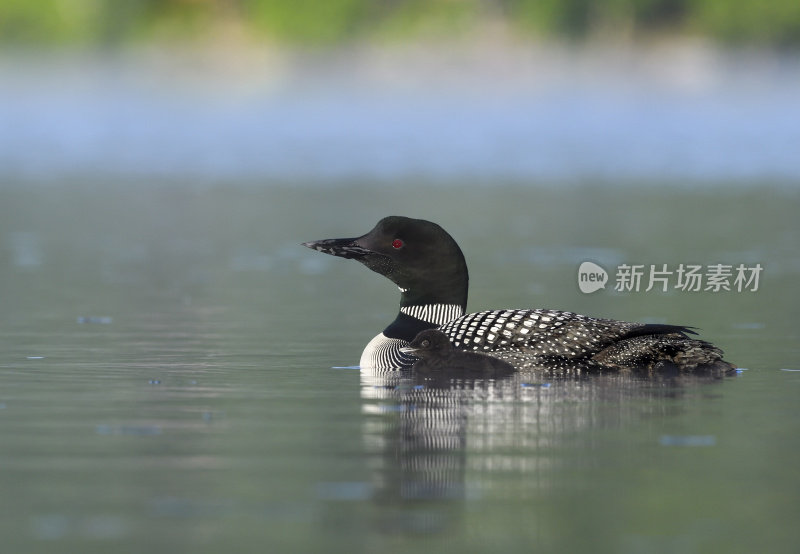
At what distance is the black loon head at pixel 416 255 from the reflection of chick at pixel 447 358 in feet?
2.31

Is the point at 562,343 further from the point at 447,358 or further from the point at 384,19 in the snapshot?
the point at 384,19

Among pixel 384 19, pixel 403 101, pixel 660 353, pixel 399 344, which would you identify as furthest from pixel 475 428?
pixel 384 19

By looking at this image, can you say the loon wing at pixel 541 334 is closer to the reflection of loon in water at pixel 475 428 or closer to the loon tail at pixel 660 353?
the loon tail at pixel 660 353

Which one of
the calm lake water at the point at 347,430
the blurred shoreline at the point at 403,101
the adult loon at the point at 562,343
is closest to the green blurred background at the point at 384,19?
the blurred shoreline at the point at 403,101

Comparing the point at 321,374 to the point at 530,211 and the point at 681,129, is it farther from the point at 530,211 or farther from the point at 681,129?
the point at 681,129

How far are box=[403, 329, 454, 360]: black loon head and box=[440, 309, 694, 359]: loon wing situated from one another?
0.08m

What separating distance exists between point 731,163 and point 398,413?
35.1m

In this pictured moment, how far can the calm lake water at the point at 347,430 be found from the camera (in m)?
5.76

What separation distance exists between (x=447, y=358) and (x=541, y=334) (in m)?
0.45

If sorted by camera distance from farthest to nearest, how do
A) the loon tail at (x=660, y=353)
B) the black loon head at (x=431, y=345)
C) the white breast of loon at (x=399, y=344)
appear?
1. the white breast of loon at (x=399, y=344)
2. the black loon head at (x=431, y=345)
3. the loon tail at (x=660, y=353)

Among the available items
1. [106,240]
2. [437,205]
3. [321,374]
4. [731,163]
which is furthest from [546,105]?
[321,374]

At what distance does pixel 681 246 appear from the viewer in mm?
18062

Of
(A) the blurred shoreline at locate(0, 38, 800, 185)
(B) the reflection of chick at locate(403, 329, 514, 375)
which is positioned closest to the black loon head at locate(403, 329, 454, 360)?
(B) the reflection of chick at locate(403, 329, 514, 375)

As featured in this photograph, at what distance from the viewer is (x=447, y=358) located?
352 inches
